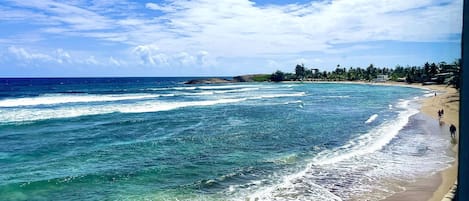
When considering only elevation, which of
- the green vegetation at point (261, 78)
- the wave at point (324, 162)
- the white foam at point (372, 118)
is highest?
the green vegetation at point (261, 78)

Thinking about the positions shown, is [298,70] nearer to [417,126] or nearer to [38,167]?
[417,126]

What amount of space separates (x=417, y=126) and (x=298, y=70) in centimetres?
13239

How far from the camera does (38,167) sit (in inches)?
651

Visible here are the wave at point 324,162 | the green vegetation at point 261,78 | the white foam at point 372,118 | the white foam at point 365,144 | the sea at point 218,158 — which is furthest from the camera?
the green vegetation at point 261,78

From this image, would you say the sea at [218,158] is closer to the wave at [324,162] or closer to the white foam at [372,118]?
the wave at [324,162]

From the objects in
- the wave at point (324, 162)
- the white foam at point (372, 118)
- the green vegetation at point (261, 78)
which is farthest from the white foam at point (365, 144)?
the green vegetation at point (261, 78)

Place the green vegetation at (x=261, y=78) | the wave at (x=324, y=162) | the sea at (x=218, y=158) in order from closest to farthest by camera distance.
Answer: the wave at (x=324, y=162) → the sea at (x=218, y=158) → the green vegetation at (x=261, y=78)

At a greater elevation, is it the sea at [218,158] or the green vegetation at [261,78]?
the green vegetation at [261,78]

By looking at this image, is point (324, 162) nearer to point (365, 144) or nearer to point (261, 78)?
point (365, 144)

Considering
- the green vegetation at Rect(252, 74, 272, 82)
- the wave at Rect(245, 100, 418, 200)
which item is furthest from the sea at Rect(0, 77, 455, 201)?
the green vegetation at Rect(252, 74, 272, 82)

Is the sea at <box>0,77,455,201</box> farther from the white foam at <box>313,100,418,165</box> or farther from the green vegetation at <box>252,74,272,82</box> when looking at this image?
the green vegetation at <box>252,74,272,82</box>

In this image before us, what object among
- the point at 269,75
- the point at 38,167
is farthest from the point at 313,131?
the point at 269,75

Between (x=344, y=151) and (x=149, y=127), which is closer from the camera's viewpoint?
(x=344, y=151)

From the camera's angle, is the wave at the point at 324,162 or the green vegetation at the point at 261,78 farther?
the green vegetation at the point at 261,78
